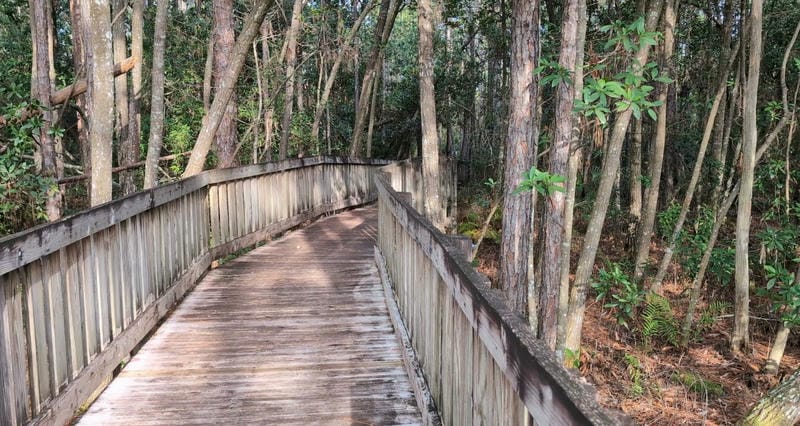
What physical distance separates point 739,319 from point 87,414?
7.51 meters

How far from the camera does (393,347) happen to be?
16.6ft

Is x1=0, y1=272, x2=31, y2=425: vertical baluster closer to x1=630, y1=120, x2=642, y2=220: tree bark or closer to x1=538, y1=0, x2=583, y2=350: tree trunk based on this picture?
x1=538, y1=0, x2=583, y2=350: tree trunk

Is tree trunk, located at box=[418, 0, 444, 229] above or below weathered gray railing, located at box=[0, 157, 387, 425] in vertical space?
above

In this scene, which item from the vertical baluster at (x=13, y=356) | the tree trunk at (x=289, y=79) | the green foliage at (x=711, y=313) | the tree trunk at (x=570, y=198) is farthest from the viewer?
the tree trunk at (x=289, y=79)

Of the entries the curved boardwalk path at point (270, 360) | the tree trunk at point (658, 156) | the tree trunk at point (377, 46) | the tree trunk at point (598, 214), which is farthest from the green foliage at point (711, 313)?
the tree trunk at point (377, 46)

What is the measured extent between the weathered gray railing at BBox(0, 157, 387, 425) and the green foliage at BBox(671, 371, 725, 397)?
5840mm

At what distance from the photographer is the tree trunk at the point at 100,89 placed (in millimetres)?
5648

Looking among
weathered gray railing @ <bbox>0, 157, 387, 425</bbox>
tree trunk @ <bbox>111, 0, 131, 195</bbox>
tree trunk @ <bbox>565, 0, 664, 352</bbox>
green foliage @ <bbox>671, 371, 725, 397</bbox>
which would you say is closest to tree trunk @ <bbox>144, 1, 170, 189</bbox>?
weathered gray railing @ <bbox>0, 157, 387, 425</bbox>

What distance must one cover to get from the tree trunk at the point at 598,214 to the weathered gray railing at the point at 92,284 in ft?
14.8

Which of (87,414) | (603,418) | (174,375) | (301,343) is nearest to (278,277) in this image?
(301,343)

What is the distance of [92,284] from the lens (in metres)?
4.05

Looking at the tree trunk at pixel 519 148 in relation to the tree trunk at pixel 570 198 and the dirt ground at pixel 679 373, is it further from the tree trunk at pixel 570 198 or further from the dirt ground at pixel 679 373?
the dirt ground at pixel 679 373

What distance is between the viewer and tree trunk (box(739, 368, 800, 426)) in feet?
18.3

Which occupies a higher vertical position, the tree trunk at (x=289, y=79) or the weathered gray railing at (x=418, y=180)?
the tree trunk at (x=289, y=79)
